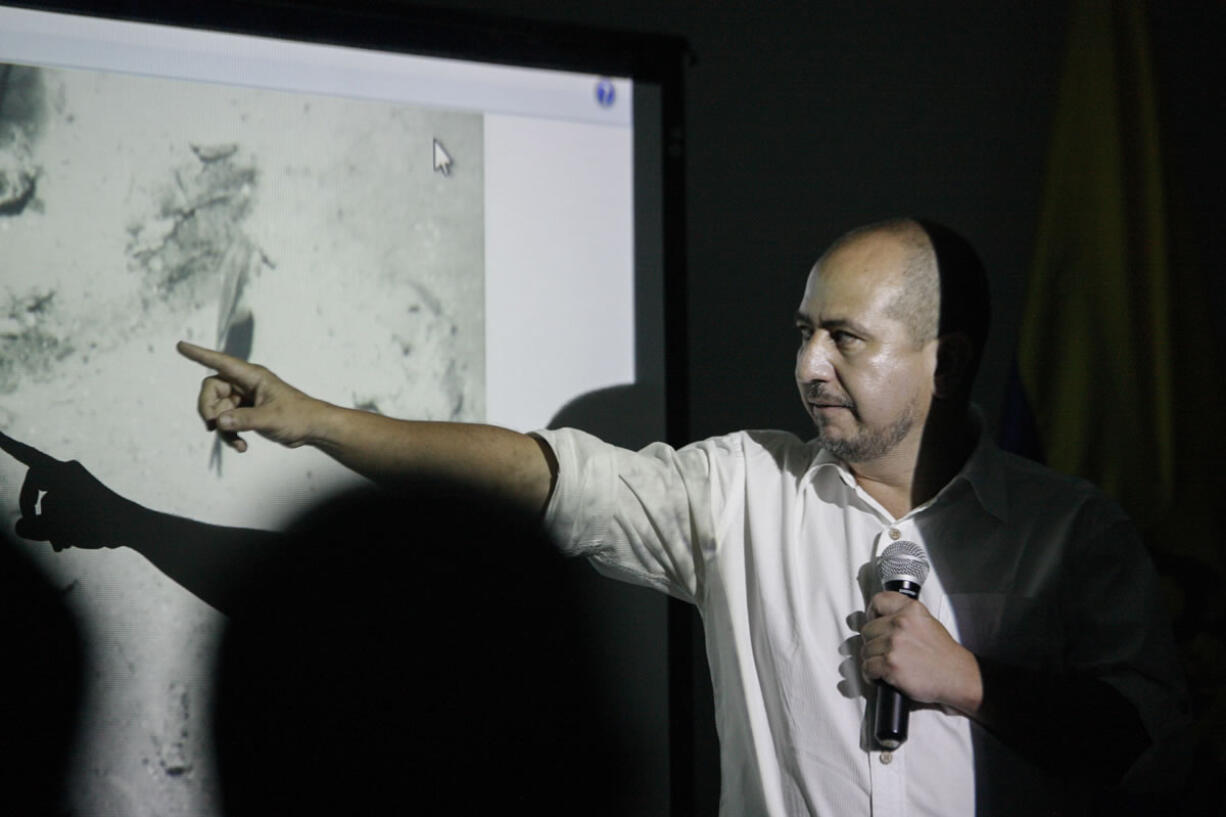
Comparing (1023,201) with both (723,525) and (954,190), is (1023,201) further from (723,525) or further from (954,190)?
(723,525)

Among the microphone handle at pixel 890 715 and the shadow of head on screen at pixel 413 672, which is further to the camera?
the shadow of head on screen at pixel 413 672

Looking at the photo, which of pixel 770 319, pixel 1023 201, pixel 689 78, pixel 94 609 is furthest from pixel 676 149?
pixel 94 609

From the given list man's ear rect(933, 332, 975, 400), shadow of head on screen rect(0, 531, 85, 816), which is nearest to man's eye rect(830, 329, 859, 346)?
man's ear rect(933, 332, 975, 400)

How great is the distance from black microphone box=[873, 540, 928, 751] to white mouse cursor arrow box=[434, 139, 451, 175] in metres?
0.91

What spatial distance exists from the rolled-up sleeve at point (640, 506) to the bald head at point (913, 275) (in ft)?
1.07

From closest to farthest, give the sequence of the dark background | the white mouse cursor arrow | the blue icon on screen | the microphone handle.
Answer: the microphone handle → the white mouse cursor arrow → the blue icon on screen → the dark background

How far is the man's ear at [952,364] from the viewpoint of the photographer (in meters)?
1.59

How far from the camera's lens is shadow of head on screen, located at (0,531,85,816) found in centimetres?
146

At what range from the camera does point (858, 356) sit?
1.52 m

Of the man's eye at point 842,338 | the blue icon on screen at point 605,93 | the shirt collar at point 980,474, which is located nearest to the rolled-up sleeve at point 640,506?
the shirt collar at point 980,474

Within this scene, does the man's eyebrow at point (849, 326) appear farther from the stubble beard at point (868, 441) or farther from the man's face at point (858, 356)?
the stubble beard at point (868, 441)

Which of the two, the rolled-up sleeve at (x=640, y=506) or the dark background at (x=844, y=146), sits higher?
the dark background at (x=844, y=146)

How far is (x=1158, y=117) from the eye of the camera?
2096 millimetres

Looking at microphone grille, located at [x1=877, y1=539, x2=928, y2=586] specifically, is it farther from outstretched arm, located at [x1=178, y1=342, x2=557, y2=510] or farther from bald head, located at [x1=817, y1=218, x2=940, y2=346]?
outstretched arm, located at [x1=178, y1=342, x2=557, y2=510]
